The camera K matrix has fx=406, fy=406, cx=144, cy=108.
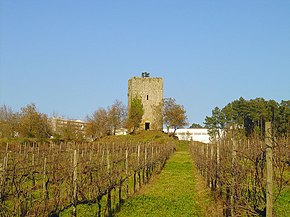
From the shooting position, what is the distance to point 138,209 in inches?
447

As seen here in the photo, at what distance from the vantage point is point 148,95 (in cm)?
5794

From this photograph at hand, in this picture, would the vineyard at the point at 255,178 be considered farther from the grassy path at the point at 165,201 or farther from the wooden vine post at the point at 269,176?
the grassy path at the point at 165,201

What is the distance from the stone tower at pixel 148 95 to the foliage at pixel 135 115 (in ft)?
3.02

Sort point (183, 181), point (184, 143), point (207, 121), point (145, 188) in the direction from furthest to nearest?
point (207, 121), point (184, 143), point (183, 181), point (145, 188)

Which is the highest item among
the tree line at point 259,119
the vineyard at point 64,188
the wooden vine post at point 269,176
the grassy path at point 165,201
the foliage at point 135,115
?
the foliage at point 135,115

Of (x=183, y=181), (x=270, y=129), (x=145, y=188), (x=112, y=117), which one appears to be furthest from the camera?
(x=112, y=117)

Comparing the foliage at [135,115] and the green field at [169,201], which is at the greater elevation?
the foliage at [135,115]

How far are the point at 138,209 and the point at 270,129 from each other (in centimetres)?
677

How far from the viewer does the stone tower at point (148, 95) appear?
57344 millimetres

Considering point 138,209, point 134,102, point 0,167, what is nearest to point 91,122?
point 134,102

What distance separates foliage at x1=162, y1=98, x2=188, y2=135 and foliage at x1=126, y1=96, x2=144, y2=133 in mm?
3353

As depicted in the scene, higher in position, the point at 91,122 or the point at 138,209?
the point at 91,122

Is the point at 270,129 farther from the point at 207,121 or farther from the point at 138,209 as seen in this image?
the point at 207,121

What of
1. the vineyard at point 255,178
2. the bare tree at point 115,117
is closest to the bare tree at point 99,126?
the bare tree at point 115,117
